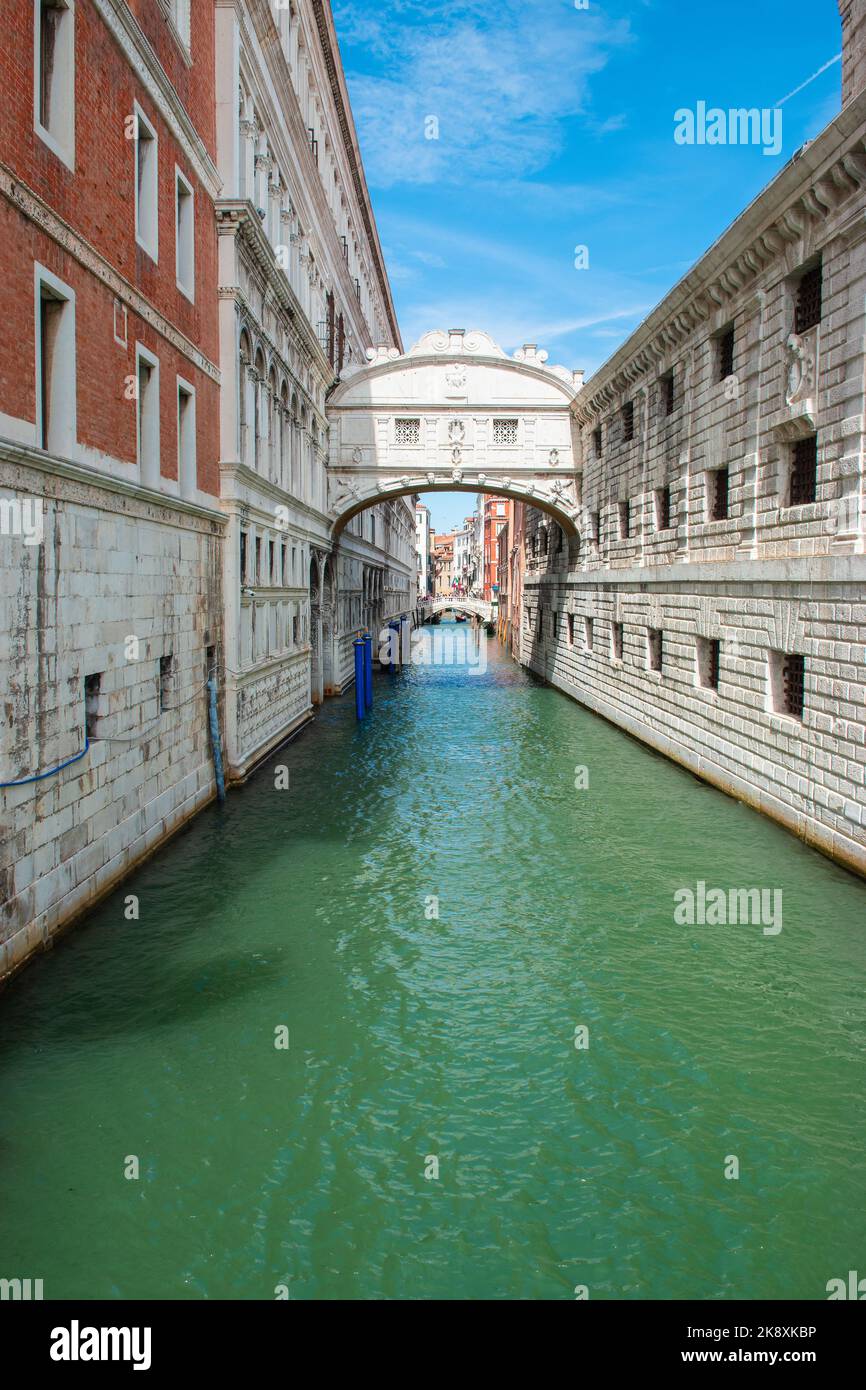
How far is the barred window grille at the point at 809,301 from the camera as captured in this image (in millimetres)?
11977

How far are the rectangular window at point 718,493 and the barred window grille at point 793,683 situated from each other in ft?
12.2

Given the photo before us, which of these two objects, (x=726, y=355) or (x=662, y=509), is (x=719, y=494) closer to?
(x=726, y=355)

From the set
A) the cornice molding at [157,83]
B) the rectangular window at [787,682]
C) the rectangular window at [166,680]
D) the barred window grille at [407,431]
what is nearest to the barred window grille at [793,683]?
the rectangular window at [787,682]

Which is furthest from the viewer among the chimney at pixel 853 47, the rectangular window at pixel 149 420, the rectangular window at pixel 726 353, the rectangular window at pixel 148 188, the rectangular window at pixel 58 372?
the rectangular window at pixel 726 353

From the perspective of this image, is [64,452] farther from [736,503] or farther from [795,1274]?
[736,503]

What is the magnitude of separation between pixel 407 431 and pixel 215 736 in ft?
48.4

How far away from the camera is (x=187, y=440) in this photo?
1249 cm

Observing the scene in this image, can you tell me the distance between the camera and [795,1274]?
4590 millimetres

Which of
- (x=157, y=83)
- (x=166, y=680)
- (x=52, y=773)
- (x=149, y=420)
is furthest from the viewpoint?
(x=166, y=680)

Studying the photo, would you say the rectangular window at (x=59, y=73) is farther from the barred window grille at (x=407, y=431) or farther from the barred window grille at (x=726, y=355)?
the barred window grille at (x=407, y=431)

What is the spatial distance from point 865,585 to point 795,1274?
719cm

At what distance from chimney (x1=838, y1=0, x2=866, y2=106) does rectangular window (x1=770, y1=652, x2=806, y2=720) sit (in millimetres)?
7318

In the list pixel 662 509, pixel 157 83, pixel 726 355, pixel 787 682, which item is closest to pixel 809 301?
pixel 726 355

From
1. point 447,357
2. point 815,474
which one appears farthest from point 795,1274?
point 447,357
